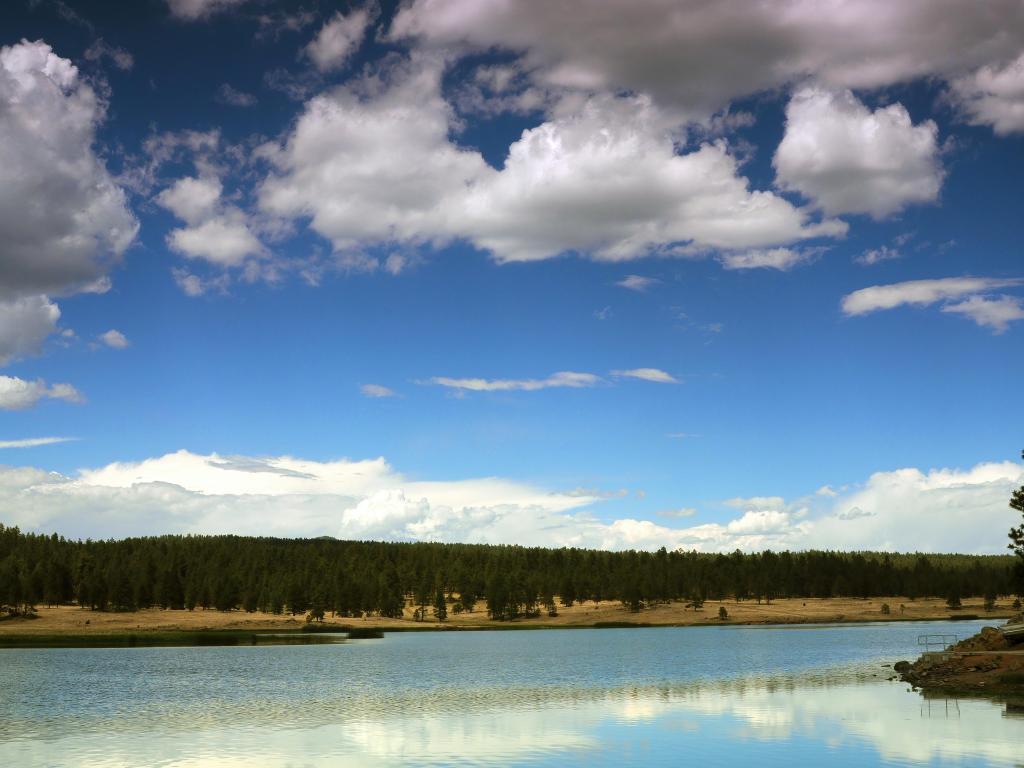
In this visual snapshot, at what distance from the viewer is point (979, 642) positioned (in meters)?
65.9

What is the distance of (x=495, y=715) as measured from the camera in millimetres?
51219

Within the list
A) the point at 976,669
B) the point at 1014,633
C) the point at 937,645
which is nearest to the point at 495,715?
the point at 976,669

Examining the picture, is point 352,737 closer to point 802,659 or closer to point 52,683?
point 52,683

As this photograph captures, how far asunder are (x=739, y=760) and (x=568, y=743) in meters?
7.84

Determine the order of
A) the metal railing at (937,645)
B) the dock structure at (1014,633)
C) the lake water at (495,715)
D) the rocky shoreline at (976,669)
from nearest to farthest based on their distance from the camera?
the lake water at (495,715)
the rocky shoreline at (976,669)
the dock structure at (1014,633)
the metal railing at (937,645)

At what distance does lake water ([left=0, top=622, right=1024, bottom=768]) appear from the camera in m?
38.1

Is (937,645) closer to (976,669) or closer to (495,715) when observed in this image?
(976,669)

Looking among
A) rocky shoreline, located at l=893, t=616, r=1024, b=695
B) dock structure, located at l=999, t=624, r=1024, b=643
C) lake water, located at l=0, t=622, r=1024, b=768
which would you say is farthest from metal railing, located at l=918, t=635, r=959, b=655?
lake water, located at l=0, t=622, r=1024, b=768

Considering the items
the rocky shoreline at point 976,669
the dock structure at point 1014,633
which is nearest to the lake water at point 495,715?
the rocky shoreline at point 976,669

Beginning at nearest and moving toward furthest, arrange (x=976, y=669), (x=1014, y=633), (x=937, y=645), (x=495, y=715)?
(x=495, y=715), (x=976, y=669), (x=1014, y=633), (x=937, y=645)

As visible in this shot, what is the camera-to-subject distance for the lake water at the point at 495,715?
38094 millimetres

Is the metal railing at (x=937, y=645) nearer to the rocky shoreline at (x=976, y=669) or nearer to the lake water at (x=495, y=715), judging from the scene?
the rocky shoreline at (x=976, y=669)

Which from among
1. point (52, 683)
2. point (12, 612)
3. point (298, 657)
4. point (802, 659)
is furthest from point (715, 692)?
point (12, 612)

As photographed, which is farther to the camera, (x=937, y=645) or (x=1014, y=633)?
(x=937, y=645)
